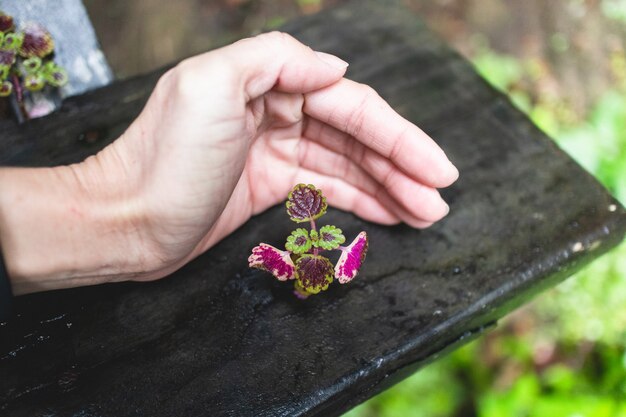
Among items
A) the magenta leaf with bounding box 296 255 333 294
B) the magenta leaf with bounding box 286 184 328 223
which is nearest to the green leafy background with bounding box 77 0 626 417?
the magenta leaf with bounding box 286 184 328 223

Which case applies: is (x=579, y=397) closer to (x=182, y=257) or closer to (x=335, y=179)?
(x=335, y=179)

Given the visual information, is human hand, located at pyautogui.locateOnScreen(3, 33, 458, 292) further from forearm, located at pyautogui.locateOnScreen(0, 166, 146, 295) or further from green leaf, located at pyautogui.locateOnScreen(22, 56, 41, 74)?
green leaf, located at pyautogui.locateOnScreen(22, 56, 41, 74)

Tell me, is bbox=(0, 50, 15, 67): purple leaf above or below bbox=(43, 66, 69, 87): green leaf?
above

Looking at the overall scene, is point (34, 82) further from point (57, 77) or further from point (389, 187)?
point (389, 187)

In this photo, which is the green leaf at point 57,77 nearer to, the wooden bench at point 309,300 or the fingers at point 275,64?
the wooden bench at point 309,300

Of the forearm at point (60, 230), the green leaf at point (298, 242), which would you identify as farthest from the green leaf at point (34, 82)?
the green leaf at point (298, 242)

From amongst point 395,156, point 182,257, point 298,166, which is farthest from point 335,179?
point 182,257
